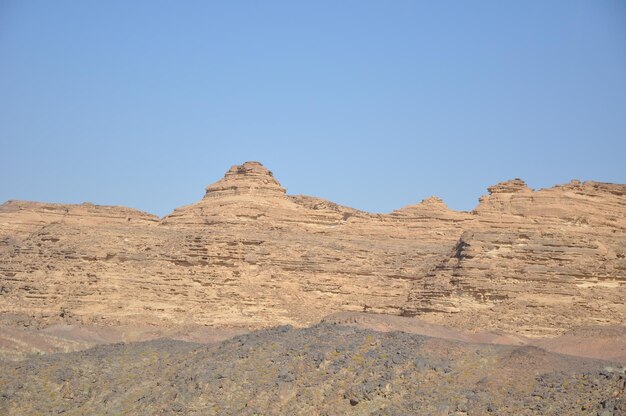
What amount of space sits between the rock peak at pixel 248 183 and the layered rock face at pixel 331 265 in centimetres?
22


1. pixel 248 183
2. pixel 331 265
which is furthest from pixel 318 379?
pixel 248 183

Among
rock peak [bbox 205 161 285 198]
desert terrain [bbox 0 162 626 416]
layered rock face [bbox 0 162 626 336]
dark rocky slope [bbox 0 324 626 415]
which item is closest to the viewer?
dark rocky slope [bbox 0 324 626 415]

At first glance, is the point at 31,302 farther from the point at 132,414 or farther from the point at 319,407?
the point at 319,407

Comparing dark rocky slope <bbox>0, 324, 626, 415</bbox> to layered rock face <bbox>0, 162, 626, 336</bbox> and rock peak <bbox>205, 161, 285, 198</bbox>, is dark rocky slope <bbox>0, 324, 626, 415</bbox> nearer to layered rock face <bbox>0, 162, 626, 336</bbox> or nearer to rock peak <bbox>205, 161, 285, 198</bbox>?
layered rock face <bbox>0, 162, 626, 336</bbox>

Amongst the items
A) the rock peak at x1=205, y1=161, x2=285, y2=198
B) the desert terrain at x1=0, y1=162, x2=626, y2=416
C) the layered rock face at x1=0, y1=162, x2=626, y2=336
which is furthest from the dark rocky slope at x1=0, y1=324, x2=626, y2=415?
the rock peak at x1=205, y1=161, x2=285, y2=198

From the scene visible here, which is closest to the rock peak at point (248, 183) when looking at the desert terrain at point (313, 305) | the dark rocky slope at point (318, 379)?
the desert terrain at point (313, 305)

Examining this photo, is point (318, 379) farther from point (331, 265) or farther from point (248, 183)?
point (248, 183)

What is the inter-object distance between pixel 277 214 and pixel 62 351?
1852 cm

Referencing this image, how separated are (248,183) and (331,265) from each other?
9941mm

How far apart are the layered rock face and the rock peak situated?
0.22 meters

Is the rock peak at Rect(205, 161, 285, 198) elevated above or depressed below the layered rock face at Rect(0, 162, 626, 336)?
above

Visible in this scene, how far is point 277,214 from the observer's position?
59.6 m

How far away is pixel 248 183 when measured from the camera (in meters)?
62.0

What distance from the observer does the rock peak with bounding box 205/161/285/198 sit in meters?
61.8
